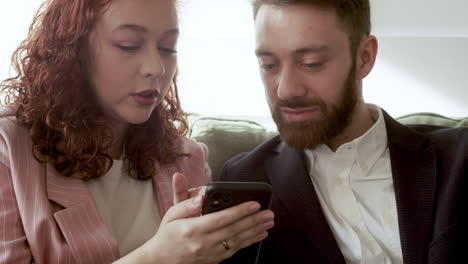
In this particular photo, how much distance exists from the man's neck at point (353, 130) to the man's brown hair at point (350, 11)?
0.18 m

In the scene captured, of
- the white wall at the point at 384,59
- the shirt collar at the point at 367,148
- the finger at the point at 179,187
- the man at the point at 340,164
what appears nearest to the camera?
the finger at the point at 179,187

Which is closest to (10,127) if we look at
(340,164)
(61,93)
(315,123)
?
(61,93)

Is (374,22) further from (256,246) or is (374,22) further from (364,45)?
(256,246)

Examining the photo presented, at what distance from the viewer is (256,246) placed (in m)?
1.09

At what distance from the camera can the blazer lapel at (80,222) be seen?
0.98 metres

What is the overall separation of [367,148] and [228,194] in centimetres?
63

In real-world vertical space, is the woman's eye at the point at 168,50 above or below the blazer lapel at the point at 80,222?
above

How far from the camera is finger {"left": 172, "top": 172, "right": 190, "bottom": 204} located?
90 centimetres

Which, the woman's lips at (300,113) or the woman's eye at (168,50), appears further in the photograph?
the woman's lips at (300,113)

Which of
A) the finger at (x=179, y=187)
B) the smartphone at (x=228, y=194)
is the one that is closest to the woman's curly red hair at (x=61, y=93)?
the finger at (x=179, y=187)

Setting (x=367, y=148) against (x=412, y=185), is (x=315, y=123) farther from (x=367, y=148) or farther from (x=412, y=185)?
(x=412, y=185)

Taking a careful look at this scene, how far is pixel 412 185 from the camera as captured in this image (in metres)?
1.19

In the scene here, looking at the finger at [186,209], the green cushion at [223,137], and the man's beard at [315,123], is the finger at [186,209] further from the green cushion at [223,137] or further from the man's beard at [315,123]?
the green cushion at [223,137]

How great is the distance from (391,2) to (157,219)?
5.81ft
